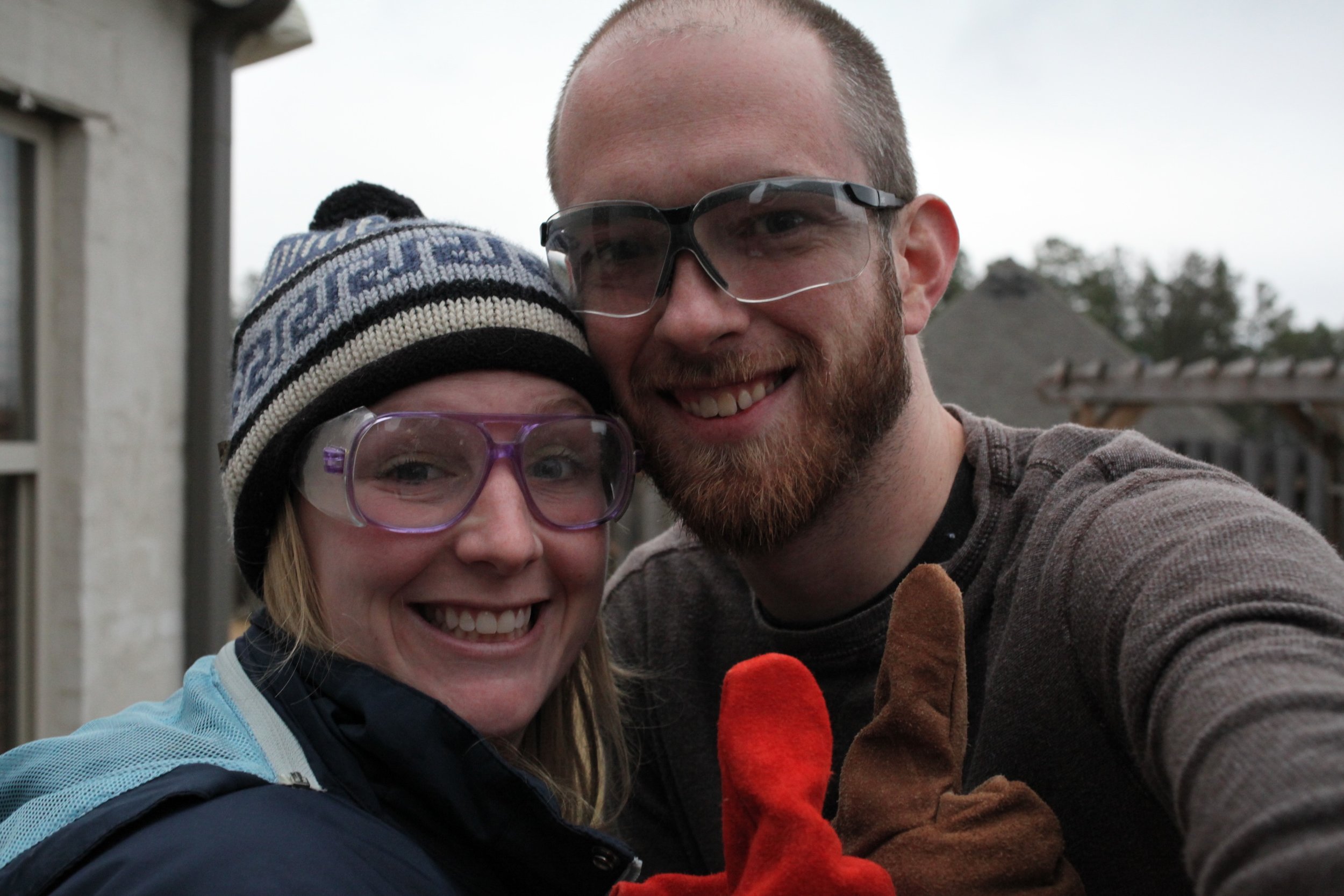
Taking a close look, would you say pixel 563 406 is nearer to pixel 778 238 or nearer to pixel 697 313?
pixel 697 313

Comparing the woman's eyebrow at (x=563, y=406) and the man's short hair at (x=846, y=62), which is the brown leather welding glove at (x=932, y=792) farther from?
the man's short hair at (x=846, y=62)

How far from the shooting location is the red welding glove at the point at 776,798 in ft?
3.57

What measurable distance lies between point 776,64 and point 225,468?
137 cm

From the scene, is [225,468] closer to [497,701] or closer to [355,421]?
[355,421]

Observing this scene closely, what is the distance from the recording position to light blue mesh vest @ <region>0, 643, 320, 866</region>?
4.24 ft

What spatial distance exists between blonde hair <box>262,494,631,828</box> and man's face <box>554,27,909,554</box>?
0.49 m

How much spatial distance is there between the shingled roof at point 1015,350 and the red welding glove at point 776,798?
17.2m

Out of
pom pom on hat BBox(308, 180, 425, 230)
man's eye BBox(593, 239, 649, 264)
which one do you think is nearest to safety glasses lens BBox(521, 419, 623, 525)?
man's eye BBox(593, 239, 649, 264)

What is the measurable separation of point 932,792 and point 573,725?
3.58 ft

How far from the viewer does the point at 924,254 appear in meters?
2.27

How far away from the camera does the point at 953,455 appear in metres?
2.10

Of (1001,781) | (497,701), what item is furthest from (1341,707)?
(497,701)

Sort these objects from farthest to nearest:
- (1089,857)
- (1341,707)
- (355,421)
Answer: (355,421) → (1089,857) → (1341,707)

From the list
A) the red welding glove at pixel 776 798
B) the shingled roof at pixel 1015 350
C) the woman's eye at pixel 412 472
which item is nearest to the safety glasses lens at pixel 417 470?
the woman's eye at pixel 412 472
